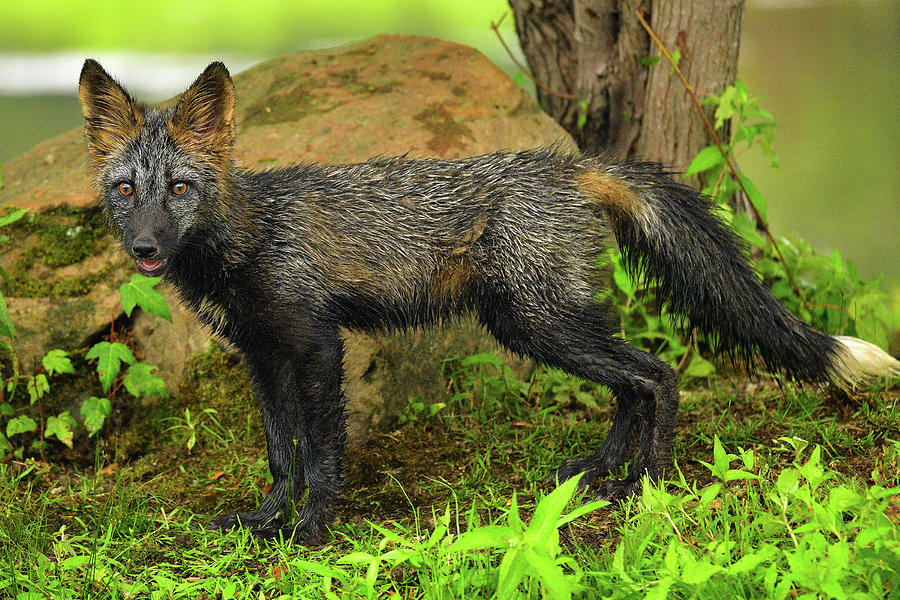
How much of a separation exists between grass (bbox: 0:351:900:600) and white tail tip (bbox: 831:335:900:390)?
31 centimetres

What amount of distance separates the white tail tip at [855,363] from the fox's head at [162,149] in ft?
9.90

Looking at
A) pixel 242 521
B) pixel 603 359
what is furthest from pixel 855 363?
pixel 242 521

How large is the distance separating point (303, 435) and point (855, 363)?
266 centimetres

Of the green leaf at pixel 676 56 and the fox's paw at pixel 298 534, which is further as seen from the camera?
the green leaf at pixel 676 56

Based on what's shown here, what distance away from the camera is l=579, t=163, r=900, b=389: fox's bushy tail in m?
4.19

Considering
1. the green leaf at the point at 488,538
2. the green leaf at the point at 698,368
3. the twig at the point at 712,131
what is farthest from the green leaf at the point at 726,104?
the green leaf at the point at 488,538

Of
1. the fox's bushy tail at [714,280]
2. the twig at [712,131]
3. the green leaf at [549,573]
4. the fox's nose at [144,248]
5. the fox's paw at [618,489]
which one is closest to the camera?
the green leaf at [549,573]

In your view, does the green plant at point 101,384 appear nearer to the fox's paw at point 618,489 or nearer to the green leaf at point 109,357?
the green leaf at point 109,357

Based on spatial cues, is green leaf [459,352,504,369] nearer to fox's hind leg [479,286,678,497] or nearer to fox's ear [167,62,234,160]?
fox's hind leg [479,286,678,497]

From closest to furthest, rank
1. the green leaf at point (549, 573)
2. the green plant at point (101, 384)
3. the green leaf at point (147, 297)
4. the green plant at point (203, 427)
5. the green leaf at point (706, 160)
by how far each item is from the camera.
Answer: the green leaf at point (549, 573)
the green leaf at point (147, 297)
the green plant at point (101, 384)
the green plant at point (203, 427)
the green leaf at point (706, 160)

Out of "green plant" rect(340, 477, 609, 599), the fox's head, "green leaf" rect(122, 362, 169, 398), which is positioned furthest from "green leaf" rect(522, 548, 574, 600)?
"green leaf" rect(122, 362, 169, 398)

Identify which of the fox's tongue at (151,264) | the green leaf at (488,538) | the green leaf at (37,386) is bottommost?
the green leaf at (37,386)

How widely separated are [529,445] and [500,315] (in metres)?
0.92

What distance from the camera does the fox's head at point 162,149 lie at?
369 centimetres
